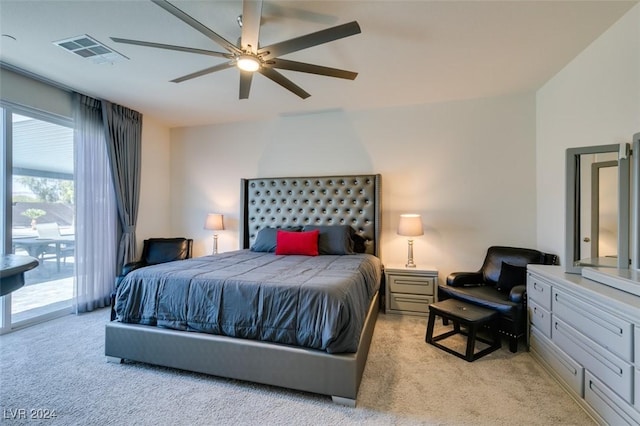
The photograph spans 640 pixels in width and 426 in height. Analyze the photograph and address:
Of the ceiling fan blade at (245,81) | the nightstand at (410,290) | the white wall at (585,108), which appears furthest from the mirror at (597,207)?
the ceiling fan blade at (245,81)

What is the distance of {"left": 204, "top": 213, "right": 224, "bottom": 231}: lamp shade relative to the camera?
13.9 ft

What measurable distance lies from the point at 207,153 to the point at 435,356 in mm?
4348

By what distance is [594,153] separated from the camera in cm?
223

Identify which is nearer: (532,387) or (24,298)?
(532,387)

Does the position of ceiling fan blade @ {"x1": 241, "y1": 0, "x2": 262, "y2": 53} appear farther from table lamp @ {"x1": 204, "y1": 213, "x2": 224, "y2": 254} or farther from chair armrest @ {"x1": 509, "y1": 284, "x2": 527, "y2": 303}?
chair armrest @ {"x1": 509, "y1": 284, "x2": 527, "y2": 303}

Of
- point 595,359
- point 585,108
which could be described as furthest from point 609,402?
point 585,108

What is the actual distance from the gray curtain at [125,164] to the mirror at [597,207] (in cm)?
516

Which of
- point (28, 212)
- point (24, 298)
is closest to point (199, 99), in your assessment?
point (28, 212)

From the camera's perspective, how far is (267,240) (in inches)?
148

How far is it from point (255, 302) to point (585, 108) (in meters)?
3.41

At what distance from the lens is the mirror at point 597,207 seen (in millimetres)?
2021

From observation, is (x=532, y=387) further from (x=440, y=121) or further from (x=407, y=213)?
(x=440, y=121)

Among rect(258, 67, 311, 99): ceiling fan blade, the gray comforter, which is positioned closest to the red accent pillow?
the gray comforter

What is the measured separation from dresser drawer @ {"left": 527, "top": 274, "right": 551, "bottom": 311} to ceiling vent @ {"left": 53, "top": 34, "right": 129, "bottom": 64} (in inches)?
169
